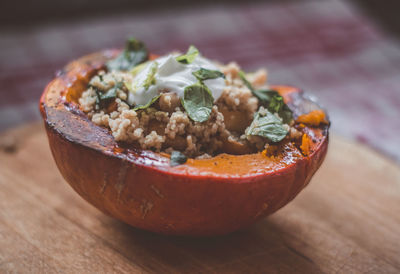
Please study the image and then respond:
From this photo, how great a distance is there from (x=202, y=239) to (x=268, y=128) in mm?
576

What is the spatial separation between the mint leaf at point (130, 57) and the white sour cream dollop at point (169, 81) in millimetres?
227

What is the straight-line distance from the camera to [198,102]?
169 cm

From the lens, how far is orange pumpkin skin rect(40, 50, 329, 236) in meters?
1.52

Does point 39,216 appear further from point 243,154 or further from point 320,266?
point 320,266

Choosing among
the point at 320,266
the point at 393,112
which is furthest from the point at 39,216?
the point at 393,112

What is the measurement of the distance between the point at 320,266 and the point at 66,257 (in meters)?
1.04

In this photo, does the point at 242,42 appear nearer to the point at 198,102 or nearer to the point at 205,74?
the point at 205,74

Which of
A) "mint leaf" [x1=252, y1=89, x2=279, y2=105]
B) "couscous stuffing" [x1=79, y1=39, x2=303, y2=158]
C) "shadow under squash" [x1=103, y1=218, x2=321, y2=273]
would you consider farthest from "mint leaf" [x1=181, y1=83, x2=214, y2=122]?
"shadow under squash" [x1=103, y1=218, x2=321, y2=273]

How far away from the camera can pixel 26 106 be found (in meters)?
3.26

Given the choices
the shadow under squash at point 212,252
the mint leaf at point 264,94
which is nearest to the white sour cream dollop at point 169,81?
the mint leaf at point 264,94

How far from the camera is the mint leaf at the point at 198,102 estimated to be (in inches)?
65.1

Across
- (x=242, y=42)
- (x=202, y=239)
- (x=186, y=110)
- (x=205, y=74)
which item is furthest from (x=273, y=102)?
(x=242, y=42)

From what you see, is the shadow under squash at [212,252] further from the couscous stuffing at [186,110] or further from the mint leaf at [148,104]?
the mint leaf at [148,104]

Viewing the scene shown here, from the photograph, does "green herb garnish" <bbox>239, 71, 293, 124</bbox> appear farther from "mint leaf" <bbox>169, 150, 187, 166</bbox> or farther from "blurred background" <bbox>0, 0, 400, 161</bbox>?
"blurred background" <bbox>0, 0, 400, 161</bbox>
